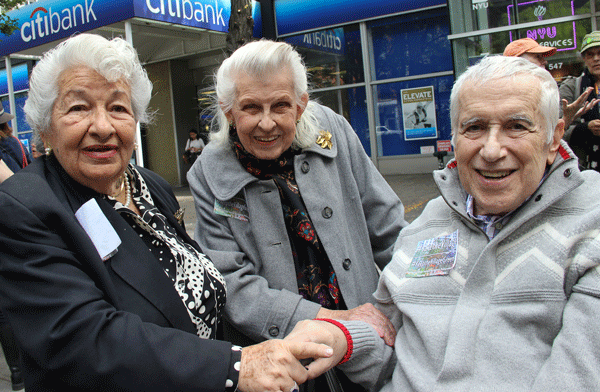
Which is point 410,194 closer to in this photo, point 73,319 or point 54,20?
point 54,20

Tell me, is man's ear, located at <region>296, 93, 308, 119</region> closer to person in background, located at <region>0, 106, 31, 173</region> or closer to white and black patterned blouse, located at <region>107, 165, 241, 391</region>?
white and black patterned blouse, located at <region>107, 165, 241, 391</region>

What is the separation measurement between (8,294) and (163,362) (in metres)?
0.44

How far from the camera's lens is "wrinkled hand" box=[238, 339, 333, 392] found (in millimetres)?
1406

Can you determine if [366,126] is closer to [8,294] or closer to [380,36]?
[380,36]

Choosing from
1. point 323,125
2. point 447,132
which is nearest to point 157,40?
point 447,132

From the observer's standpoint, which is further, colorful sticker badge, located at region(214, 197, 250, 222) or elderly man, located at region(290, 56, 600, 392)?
colorful sticker badge, located at region(214, 197, 250, 222)

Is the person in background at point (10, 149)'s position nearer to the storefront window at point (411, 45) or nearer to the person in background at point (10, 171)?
the person in background at point (10, 171)

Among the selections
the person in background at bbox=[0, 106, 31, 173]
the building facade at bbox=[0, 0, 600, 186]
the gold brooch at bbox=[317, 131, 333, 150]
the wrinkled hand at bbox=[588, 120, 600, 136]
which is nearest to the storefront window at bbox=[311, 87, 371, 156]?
the building facade at bbox=[0, 0, 600, 186]

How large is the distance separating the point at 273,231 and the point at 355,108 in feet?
33.9

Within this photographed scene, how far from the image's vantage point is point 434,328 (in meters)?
1.58

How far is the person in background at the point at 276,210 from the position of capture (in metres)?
1.96

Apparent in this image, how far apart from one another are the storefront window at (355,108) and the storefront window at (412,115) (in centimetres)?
31

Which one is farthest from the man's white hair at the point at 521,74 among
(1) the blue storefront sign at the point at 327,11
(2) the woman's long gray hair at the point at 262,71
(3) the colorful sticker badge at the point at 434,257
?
(1) the blue storefront sign at the point at 327,11

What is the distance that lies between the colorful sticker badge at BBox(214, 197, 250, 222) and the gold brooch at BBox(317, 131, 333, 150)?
17.9 inches
